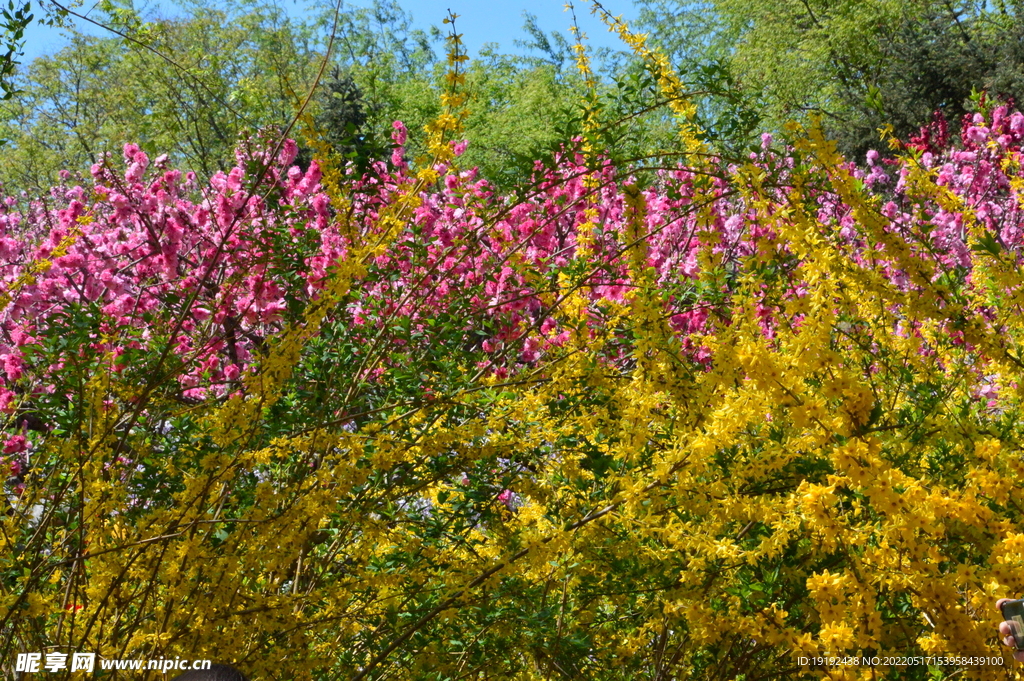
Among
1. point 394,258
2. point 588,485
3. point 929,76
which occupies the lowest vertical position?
point 588,485

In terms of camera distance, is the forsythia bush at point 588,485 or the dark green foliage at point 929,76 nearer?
the forsythia bush at point 588,485

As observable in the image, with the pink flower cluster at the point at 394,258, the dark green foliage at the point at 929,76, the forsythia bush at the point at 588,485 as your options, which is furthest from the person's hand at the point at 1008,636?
the dark green foliage at the point at 929,76

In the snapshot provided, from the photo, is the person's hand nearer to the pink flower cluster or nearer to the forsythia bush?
the forsythia bush

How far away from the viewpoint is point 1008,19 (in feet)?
61.2

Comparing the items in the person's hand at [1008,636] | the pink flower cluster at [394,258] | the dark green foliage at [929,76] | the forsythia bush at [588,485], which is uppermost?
the dark green foliage at [929,76]

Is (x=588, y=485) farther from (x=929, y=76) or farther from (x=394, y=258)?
(x=929, y=76)

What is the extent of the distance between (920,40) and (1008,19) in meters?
3.56

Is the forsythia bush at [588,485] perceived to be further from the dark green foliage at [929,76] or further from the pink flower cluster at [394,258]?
the dark green foliage at [929,76]

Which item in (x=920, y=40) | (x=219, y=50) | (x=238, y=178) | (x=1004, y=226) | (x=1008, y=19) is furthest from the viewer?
(x=219, y=50)

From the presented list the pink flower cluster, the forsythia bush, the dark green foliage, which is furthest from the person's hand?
the dark green foliage

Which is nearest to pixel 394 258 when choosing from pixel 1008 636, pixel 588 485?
pixel 588 485

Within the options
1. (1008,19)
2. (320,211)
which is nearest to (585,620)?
(320,211)

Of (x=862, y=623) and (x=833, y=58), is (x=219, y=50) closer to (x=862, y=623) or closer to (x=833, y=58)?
(x=833, y=58)

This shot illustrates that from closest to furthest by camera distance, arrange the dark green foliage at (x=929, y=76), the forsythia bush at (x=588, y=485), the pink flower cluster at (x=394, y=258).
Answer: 1. the forsythia bush at (x=588, y=485)
2. the pink flower cluster at (x=394, y=258)
3. the dark green foliage at (x=929, y=76)
